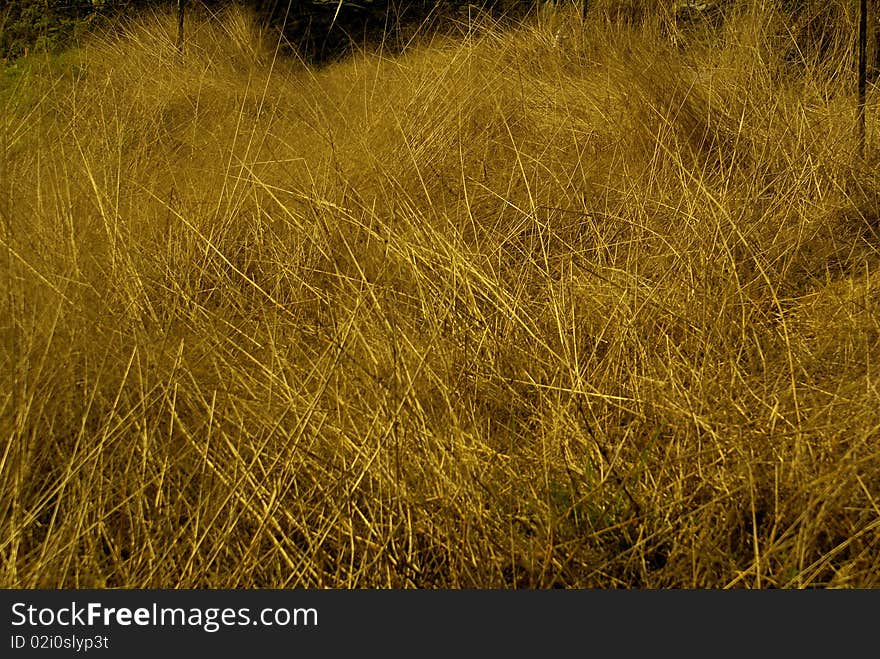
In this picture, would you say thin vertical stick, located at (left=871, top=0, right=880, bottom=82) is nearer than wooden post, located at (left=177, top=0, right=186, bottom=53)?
Yes

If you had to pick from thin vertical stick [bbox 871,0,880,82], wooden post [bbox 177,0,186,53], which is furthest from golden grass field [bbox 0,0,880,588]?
wooden post [bbox 177,0,186,53]

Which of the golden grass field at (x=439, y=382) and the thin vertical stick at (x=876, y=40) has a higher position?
the thin vertical stick at (x=876, y=40)

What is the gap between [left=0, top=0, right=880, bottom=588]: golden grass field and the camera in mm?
1399

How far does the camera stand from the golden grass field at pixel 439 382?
1399 mm

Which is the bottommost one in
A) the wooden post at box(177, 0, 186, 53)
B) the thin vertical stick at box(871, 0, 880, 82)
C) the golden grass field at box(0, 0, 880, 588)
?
the wooden post at box(177, 0, 186, 53)

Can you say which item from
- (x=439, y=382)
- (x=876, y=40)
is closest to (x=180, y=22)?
(x=876, y=40)

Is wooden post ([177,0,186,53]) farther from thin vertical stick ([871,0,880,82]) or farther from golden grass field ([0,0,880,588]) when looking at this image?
thin vertical stick ([871,0,880,82])

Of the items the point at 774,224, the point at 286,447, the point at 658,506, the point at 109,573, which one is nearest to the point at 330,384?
the point at 286,447

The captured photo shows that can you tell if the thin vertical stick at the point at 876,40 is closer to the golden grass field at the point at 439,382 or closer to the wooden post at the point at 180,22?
the golden grass field at the point at 439,382

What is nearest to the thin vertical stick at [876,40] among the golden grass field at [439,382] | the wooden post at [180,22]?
the golden grass field at [439,382]

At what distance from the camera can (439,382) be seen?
5.42ft

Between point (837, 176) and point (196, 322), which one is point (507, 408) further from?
point (837, 176)

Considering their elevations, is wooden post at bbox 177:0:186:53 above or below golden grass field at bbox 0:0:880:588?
below

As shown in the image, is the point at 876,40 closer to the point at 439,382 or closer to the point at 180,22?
the point at 180,22
